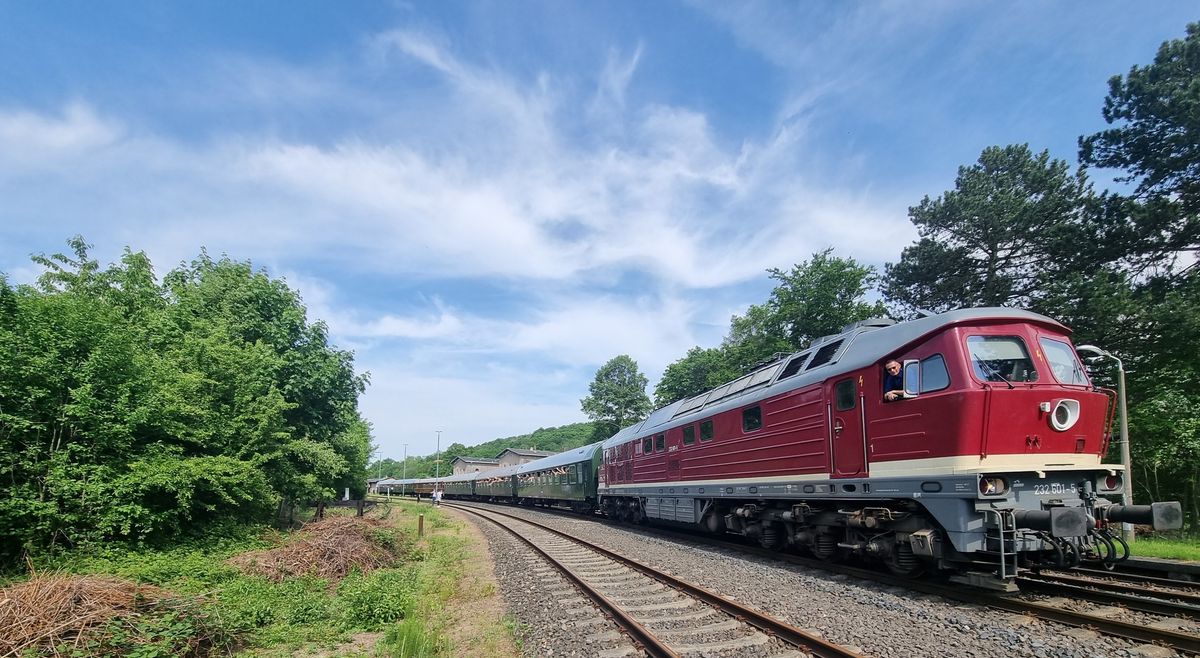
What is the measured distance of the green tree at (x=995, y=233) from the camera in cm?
2206

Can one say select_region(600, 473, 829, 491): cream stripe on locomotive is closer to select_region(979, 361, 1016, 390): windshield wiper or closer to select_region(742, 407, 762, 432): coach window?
select_region(742, 407, 762, 432): coach window

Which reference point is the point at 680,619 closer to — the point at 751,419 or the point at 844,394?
the point at 844,394

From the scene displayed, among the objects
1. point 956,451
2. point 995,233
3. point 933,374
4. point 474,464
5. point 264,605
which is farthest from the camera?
point 474,464

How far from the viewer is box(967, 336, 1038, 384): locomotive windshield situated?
776cm

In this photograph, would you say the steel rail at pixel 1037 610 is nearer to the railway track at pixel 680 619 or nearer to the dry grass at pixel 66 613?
the railway track at pixel 680 619

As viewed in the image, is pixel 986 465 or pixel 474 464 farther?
pixel 474 464

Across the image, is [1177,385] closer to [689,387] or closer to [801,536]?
[801,536]

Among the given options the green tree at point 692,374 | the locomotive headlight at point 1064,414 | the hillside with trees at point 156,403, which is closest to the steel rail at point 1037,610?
the locomotive headlight at point 1064,414

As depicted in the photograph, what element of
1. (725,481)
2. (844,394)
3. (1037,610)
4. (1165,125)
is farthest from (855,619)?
(1165,125)

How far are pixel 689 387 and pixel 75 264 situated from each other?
176 feet

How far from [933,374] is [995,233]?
20.3 meters

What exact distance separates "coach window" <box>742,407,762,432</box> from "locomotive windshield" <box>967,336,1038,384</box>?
4.84 metres

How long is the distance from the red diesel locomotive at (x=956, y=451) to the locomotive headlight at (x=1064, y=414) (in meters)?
0.02

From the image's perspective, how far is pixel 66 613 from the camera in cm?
616
